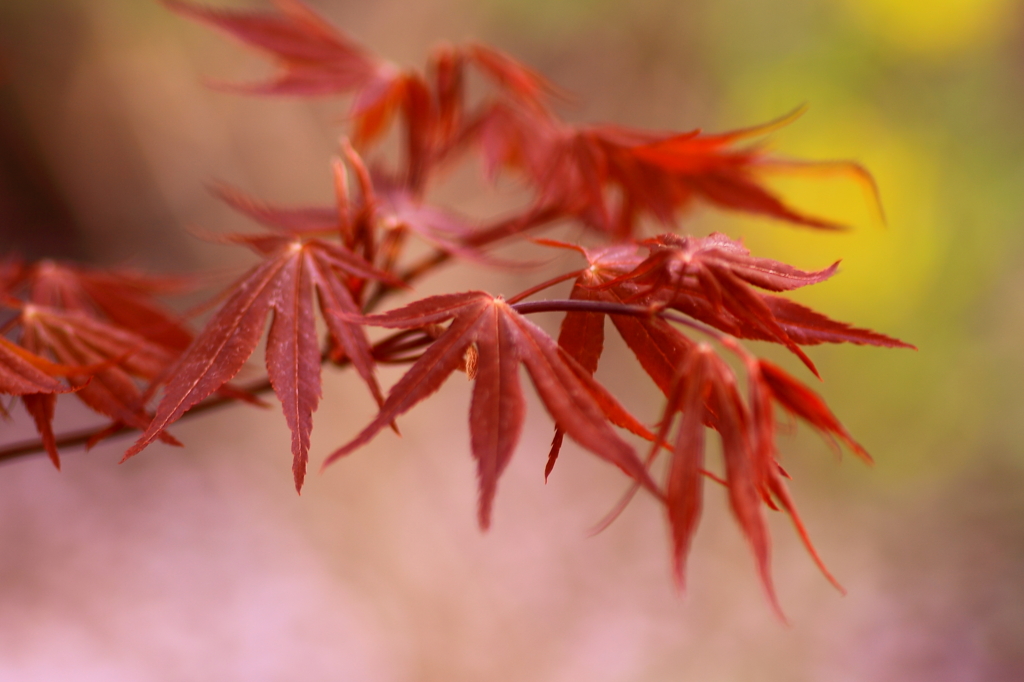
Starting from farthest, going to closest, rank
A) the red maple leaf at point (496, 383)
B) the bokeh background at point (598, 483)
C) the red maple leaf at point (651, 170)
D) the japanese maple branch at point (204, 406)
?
1. the bokeh background at point (598, 483)
2. the red maple leaf at point (651, 170)
3. the japanese maple branch at point (204, 406)
4. the red maple leaf at point (496, 383)

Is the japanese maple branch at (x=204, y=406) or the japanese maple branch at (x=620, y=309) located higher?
the japanese maple branch at (x=620, y=309)

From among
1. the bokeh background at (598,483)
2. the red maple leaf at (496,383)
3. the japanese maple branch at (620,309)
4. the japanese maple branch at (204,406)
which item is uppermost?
the japanese maple branch at (620,309)

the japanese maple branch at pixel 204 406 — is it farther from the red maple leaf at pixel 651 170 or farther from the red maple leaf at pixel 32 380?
the red maple leaf at pixel 651 170

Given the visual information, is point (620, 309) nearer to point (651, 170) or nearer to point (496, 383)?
point (496, 383)

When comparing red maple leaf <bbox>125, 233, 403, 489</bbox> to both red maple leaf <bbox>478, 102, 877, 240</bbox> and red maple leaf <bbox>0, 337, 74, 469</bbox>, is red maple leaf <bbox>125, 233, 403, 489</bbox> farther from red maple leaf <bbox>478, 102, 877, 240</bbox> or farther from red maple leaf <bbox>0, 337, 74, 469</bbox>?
red maple leaf <bbox>478, 102, 877, 240</bbox>

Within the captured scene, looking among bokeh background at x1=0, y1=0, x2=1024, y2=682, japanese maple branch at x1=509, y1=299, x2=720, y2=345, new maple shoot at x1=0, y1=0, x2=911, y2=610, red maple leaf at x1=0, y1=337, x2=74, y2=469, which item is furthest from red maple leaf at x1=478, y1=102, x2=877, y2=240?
bokeh background at x1=0, y1=0, x2=1024, y2=682

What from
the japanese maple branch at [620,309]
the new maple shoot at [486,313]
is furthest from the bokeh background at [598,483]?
the japanese maple branch at [620,309]

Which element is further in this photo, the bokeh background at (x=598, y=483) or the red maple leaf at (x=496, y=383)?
the bokeh background at (x=598, y=483)
